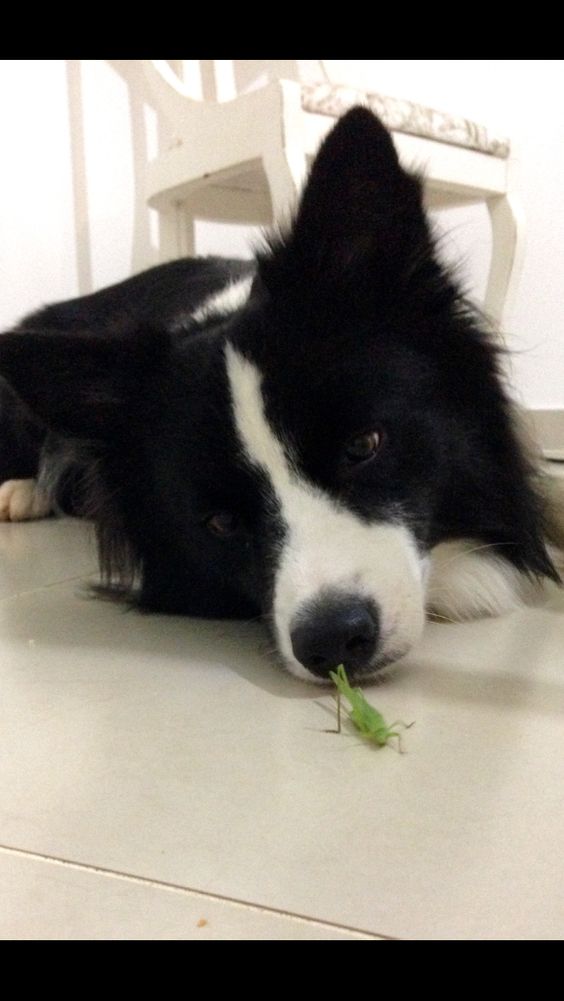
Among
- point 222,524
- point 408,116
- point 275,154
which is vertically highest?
point 408,116

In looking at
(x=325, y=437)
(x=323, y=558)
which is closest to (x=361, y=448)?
(x=325, y=437)

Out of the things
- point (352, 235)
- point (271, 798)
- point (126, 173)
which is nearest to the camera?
point (271, 798)

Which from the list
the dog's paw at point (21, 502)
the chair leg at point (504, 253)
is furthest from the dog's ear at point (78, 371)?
the chair leg at point (504, 253)

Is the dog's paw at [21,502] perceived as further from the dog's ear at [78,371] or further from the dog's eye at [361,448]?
the dog's eye at [361,448]

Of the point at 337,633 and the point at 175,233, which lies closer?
the point at 337,633

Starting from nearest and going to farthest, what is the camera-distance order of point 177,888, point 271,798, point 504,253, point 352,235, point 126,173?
point 177,888 → point 271,798 → point 352,235 → point 504,253 → point 126,173

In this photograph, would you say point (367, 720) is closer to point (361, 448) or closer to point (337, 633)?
point (337, 633)

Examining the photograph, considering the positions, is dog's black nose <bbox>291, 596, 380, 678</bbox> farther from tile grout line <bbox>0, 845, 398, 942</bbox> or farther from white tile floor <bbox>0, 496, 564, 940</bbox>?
tile grout line <bbox>0, 845, 398, 942</bbox>

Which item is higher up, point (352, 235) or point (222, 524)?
point (352, 235)
